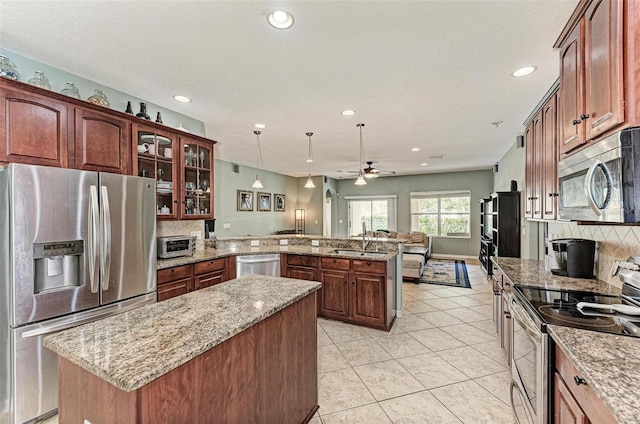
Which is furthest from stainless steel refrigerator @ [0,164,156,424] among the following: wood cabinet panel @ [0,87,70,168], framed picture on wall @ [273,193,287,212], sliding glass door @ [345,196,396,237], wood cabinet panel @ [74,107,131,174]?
sliding glass door @ [345,196,396,237]

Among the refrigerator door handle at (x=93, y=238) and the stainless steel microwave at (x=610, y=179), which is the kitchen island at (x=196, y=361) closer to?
the refrigerator door handle at (x=93, y=238)

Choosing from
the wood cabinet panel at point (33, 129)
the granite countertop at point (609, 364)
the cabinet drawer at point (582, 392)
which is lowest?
the cabinet drawer at point (582, 392)

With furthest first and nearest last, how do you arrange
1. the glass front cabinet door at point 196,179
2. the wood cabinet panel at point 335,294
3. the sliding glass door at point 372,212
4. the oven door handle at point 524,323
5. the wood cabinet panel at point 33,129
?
the sliding glass door at point 372,212 → the wood cabinet panel at point 335,294 → the glass front cabinet door at point 196,179 → the wood cabinet panel at point 33,129 → the oven door handle at point 524,323

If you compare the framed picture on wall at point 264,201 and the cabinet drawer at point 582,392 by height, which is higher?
the framed picture on wall at point 264,201

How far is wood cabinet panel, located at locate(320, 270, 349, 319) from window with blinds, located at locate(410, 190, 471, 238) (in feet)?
21.0

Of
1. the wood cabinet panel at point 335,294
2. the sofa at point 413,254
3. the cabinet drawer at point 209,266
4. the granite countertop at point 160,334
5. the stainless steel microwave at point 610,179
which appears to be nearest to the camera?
the granite countertop at point 160,334

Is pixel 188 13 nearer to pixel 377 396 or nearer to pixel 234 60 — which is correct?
pixel 234 60

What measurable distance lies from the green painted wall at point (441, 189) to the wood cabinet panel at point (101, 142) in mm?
8138

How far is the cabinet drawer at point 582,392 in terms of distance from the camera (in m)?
0.89

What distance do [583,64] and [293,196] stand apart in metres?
8.62

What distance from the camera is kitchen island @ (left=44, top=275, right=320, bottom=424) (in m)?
0.93

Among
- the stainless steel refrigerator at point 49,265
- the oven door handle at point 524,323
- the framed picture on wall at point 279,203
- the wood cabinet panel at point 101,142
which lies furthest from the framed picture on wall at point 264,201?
the oven door handle at point 524,323

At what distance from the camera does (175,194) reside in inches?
130

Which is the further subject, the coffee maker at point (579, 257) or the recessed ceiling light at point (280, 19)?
the coffee maker at point (579, 257)
